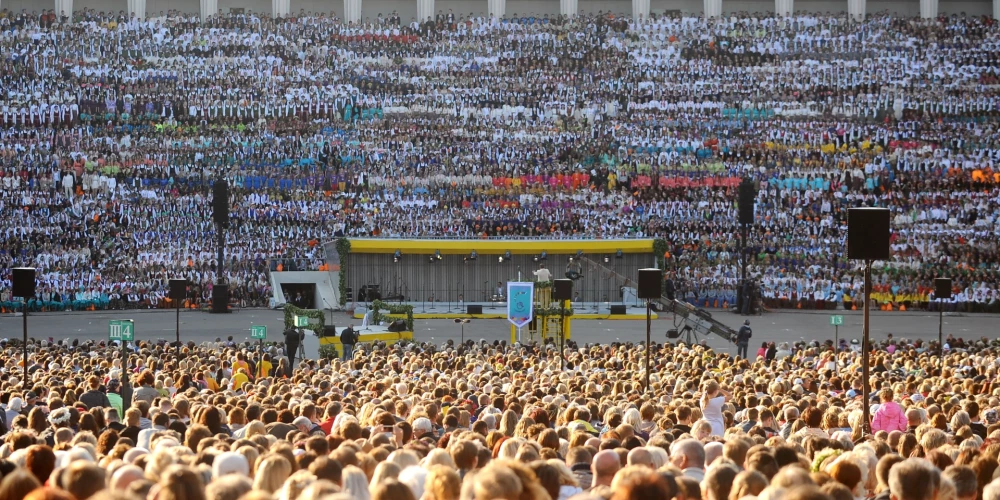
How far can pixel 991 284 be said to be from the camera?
42375mm

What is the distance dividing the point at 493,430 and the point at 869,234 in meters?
4.05

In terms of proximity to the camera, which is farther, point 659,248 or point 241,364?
point 659,248

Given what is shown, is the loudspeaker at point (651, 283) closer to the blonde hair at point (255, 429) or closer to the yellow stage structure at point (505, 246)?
the blonde hair at point (255, 429)

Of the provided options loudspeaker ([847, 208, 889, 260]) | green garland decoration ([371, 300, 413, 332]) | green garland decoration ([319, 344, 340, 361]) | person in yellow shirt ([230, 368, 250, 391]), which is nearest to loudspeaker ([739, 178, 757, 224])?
green garland decoration ([371, 300, 413, 332])

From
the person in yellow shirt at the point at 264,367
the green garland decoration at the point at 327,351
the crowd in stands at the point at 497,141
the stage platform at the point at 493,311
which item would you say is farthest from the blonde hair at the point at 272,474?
the crowd in stands at the point at 497,141

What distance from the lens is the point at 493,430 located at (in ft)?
33.8

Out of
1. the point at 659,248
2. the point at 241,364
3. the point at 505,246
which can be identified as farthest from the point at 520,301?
the point at 659,248

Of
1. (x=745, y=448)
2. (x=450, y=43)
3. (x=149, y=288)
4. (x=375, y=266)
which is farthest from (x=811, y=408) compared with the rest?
(x=450, y=43)

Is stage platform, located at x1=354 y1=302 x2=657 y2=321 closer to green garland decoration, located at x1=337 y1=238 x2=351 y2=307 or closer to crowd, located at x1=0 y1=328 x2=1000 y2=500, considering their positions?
green garland decoration, located at x1=337 y1=238 x2=351 y2=307

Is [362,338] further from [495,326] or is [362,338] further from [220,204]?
[220,204]

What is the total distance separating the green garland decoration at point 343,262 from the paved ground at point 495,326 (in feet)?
3.21

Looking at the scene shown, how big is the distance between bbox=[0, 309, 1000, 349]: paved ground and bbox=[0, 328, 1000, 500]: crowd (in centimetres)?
1112

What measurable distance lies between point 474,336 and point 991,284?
1936cm

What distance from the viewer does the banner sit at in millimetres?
27156
